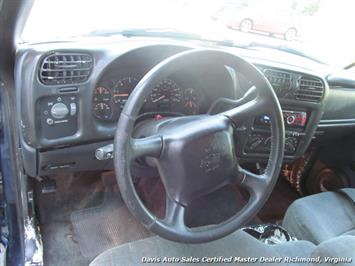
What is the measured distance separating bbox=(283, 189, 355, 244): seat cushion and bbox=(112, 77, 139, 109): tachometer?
3.02 feet

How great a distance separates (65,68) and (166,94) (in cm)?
40

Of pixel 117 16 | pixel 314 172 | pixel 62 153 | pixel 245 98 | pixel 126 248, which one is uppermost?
pixel 117 16

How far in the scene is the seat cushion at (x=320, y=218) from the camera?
1.70m

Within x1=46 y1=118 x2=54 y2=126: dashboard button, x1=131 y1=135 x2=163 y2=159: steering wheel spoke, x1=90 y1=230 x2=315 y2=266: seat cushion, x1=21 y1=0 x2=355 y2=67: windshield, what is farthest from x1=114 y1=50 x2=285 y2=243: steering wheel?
x1=21 y1=0 x2=355 y2=67: windshield

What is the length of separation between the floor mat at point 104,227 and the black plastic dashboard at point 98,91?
0.45m

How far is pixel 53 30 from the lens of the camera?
5.26ft

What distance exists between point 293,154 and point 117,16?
40.5 inches

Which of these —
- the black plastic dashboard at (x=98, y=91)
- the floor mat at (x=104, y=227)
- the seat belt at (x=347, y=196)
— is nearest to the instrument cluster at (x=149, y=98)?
the black plastic dashboard at (x=98, y=91)

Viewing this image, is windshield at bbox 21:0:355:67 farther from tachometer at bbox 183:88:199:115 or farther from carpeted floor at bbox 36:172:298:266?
carpeted floor at bbox 36:172:298:266

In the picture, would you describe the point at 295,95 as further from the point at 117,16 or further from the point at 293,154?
the point at 117,16

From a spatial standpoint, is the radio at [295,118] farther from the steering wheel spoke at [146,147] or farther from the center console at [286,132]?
the steering wheel spoke at [146,147]

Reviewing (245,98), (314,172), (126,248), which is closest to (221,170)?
(245,98)

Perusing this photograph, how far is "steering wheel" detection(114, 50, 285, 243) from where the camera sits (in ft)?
3.33

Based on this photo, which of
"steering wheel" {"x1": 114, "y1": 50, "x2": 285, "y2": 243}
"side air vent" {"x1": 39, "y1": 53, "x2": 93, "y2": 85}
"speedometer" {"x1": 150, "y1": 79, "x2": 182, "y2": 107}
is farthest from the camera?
"speedometer" {"x1": 150, "y1": 79, "x2": 182, "y2": 107}
